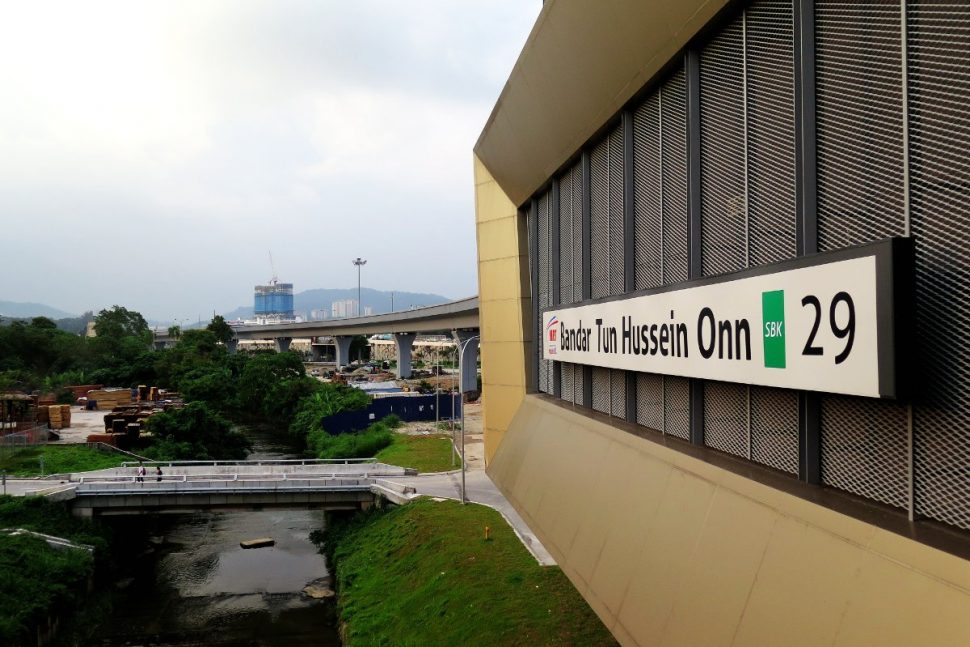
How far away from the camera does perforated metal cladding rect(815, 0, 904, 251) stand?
5.03m

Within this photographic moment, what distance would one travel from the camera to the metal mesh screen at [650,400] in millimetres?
9328

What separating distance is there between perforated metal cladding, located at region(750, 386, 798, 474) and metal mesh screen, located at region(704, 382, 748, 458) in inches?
7.7

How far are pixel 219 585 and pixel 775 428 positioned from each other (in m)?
27.2

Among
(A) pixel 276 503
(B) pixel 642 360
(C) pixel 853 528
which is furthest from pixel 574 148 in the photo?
(A) pixel 276 503

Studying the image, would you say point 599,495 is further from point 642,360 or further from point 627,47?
point 627,47

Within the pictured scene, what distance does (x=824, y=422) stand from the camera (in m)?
5.79

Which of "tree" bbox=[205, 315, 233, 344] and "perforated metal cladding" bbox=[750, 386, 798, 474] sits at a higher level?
"tree" bbox=[205, 315, 233, 344]

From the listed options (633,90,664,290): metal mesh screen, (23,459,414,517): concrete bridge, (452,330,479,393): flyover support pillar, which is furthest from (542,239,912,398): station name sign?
(452,330,479,393): flyover support pillar

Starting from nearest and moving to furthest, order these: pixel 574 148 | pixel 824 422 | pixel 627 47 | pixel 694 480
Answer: pixel 824 422 → pixel 694 480 → pixel 627 47 → pixel 574 148

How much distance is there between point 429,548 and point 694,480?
16877 millimetres

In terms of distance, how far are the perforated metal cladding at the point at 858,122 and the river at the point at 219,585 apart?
73.0ft

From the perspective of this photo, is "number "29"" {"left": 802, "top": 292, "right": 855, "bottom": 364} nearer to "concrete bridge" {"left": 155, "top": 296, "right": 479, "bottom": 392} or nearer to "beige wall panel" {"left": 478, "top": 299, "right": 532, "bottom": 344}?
"beige wall panel" {"left": 478, "top": 299, "right": 532, "bottom": 344}

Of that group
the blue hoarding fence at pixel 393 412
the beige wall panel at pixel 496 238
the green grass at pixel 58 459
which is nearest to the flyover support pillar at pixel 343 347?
the blue hoarding fence at pixel 393 412

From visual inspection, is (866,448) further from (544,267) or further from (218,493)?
(218,493)
